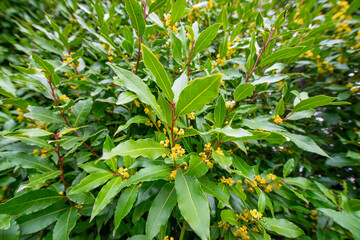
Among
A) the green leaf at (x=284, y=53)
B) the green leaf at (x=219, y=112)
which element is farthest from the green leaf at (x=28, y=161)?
the green leaf at (x=284, y=53)

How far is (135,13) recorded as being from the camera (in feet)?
2.93

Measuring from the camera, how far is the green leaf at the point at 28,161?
1037 millimetres

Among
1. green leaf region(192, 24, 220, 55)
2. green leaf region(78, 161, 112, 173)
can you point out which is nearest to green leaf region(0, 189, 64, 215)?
green leaf region(78, 161, 112, 173)

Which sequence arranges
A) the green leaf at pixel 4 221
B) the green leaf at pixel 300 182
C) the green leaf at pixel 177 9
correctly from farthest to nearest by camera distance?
1. the green leaf at pixel 300 182
2. the green leaf at pixel 177 9
3. the green leaf at pixel 4 221

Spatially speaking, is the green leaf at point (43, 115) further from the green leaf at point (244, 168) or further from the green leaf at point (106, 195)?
the green leaf at point (244, 168)

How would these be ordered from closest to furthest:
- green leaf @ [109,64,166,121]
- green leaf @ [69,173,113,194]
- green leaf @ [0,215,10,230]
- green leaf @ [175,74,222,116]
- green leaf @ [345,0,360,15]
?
1. green leaf @ [175,74,222,116]
2. green leaf @ [109,64,166,121]
3. green leaf @ [69,173,113,194]
4. green leaf @ [0,215,10,230]
5. green leaf @ [345,0,360,15]

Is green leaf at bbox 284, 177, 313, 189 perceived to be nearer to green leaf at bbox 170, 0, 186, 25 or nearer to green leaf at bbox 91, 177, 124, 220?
green leaf at bbox 91, 177, 124, 220

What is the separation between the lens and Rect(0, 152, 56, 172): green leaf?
1.04 m

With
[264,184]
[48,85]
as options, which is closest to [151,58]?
[48,85]

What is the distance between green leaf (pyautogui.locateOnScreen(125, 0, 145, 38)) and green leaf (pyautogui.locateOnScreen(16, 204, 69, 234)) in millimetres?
1324

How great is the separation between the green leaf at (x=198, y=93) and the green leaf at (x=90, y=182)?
1.83ft

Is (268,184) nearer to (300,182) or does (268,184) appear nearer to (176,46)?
(300,182)

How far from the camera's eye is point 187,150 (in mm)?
992

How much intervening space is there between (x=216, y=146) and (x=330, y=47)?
84.4 inches
